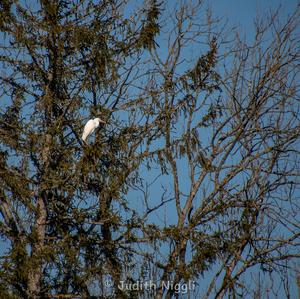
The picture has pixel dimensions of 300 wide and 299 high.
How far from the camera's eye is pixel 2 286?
8047mm

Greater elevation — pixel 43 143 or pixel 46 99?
pixel 46 99

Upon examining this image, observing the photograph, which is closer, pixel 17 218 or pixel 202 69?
pixel 17 218

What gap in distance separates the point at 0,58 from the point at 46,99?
1.13m

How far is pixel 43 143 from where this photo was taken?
29.7 feet

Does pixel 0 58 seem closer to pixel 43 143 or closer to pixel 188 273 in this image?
pixel 43 143

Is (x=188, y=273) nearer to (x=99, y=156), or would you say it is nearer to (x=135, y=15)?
(x=99, y=156)

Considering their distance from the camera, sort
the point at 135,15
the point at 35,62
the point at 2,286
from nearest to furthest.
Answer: the point at 2,286 < the point at 35,62 < the point at 135,15

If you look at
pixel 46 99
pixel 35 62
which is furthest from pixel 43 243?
pixel 35 62

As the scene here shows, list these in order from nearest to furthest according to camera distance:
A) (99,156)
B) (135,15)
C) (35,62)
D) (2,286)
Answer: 1. (2,286)
2. (99,156)
3. (35,62)
4. (135,15)

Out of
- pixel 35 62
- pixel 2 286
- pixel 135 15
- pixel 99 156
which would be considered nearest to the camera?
pixel 2 286

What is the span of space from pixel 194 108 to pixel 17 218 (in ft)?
11.9

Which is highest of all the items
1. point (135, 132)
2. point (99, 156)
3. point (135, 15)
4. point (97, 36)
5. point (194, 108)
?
point (135, 15)

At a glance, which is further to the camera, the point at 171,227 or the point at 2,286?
the point at 171,227

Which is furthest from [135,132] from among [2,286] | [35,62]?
[2,286]
